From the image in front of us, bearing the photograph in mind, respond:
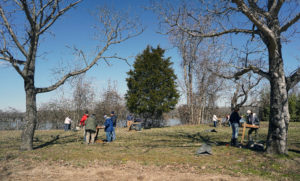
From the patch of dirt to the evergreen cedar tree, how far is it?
67.6ft

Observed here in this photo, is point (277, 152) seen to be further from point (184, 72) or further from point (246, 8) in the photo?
point (184, 72)

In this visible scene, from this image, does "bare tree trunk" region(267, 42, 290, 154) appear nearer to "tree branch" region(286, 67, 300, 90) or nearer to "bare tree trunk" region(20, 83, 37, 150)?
"tree branch" region(286, 67, 300, 90)

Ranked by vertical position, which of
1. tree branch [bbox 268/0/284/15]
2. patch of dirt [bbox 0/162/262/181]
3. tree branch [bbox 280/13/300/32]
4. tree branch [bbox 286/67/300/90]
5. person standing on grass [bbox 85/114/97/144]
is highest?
tree branch [bbox 268/0/284/15]

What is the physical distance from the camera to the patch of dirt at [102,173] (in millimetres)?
5711

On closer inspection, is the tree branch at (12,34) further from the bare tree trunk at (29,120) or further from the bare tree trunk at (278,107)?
the bare tree trunk at (278,107)

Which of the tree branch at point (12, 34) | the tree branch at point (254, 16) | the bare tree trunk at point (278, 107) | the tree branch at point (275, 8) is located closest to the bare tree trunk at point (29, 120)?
the tree branch at point (12, 34)

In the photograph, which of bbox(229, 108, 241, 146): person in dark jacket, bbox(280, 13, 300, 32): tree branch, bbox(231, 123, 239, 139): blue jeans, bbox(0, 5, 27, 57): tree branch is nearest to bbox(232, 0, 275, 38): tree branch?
bbox(280, 13, 300, 32): tree branch

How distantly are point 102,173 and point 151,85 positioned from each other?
22324 mm

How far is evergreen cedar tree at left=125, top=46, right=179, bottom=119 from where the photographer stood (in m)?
27.7

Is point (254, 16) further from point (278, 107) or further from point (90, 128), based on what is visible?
point (90, 128)

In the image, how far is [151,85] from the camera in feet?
92.6

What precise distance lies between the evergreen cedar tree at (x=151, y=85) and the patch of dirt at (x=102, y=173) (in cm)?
2060

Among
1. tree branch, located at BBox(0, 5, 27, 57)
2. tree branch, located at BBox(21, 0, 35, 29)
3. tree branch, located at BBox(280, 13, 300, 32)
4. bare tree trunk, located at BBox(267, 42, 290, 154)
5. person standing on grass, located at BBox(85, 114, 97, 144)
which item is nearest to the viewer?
tree branch, located at BBox(280, 13, 300, 32)

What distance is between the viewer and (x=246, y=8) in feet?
24.5
